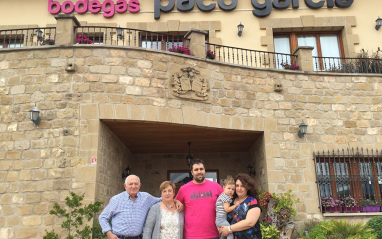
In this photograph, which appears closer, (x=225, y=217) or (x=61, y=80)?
(x=225, y=217)

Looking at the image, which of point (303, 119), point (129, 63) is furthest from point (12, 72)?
point (303, 119)

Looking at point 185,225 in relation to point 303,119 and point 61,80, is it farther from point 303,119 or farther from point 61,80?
point 303,119

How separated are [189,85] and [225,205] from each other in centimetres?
435

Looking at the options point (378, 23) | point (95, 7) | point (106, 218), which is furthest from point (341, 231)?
point (95, 7)

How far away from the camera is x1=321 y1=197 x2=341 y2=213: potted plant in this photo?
8.21 metres

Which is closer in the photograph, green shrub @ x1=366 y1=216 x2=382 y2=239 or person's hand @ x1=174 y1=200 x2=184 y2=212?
person's hand @ x1=174 y1=200 x2=184 y2=212

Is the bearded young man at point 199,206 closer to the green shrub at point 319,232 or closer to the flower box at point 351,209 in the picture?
the green shrub at point 319,232

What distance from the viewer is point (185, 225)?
4145mm

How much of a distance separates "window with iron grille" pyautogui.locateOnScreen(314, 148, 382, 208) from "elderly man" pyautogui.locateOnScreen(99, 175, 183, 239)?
558 cm

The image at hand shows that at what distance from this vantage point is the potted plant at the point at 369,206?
8.28 m

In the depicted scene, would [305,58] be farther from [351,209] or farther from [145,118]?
[145,118]

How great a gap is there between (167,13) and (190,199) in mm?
8327

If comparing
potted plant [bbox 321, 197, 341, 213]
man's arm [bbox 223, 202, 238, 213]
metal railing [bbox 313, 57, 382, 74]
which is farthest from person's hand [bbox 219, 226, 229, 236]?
metal railing [bbox 313, 57, 382, 74]

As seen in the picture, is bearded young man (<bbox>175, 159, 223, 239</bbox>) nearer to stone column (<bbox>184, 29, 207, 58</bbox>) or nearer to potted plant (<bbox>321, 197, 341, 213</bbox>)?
stone column (<bbox>184, 29, 207, 58</bbox>)
